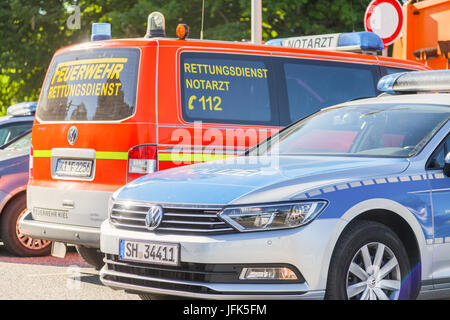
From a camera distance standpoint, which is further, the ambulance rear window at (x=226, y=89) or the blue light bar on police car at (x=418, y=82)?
the ambulance rear window at (x=226, y=89)

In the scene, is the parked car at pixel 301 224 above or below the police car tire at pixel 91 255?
above

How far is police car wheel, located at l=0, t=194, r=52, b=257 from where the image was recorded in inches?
381

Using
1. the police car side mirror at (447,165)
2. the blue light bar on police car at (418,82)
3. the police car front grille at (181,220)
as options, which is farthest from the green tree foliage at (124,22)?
the police car front grille at (181,220)

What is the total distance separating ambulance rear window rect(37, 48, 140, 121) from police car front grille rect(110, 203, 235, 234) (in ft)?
6.15

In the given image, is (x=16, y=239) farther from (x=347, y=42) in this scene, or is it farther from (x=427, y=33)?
(x=427, y=33)

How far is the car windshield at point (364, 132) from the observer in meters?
6.32

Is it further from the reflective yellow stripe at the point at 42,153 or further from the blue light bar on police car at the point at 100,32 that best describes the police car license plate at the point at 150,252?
the blue light bar on police car at the point at 100,32

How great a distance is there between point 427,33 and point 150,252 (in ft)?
30.5

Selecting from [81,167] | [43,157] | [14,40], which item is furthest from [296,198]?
[14,40]

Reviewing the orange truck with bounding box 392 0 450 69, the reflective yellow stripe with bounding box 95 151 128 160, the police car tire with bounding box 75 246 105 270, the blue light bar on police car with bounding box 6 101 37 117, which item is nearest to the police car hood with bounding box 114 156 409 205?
the reflective yellow stripe with bounding box 95 151 128 160

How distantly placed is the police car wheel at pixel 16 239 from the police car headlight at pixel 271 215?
15.9ft
